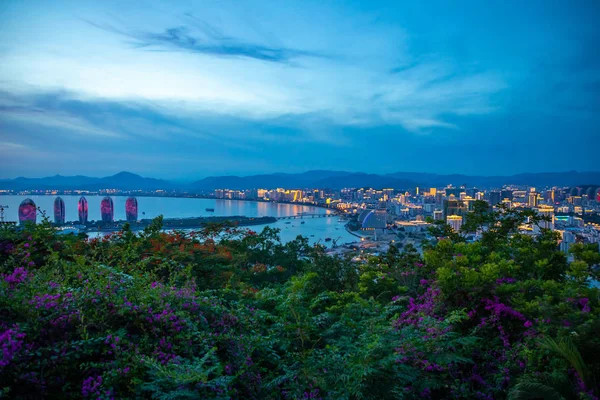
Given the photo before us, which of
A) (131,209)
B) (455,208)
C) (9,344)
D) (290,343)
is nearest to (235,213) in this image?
(131,209)

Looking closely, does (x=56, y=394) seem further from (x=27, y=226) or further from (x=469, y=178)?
(x=469, y=178)

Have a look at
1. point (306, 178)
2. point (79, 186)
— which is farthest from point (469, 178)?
point (79, 186)

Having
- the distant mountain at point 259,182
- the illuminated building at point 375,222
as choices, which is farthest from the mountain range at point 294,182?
the illuminated building at point 375,222

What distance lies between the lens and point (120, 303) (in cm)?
205

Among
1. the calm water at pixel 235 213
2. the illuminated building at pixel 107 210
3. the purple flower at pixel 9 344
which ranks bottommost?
the calm water at pixel 235 213

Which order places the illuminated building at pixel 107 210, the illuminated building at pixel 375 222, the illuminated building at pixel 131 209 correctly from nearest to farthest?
the illuminated building at pixel 107 210, the illuminated building at pixel 131 209, the illuminated building at pixel 375 222

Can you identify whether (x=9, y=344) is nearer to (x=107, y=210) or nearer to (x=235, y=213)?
(x=107, y=210)

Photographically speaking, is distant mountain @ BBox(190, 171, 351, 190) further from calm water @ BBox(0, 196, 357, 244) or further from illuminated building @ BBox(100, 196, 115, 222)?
illuminated building @ BBox(100, 196, 115, 222)

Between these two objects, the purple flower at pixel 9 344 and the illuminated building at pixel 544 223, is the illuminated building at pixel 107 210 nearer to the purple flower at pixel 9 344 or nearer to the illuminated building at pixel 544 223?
the illuminated building at pixel 544 223

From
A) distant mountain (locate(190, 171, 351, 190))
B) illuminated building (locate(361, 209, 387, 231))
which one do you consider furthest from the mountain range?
illuminated building (locate(361, 209, 387, 231))

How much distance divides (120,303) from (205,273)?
289 centimetres

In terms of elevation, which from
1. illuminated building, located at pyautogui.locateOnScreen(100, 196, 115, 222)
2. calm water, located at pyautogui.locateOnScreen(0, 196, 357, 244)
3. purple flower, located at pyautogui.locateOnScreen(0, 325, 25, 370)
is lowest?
calm water, located at pyautogui.locateOnScreen(0, 196, 357, 244)

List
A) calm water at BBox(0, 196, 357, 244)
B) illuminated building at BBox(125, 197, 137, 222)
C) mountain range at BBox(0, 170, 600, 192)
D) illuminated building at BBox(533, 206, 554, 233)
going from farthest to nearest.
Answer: mountain range at BBox(0, 170, 600, 192)
illuminated building at BBox(125, 197, 137, 222)
calm water at BBox(0, 196, 357, 244)
illuminated building at BBox(533, 206, 554, 233)

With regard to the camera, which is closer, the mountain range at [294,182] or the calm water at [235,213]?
the calm water at [235,213]
